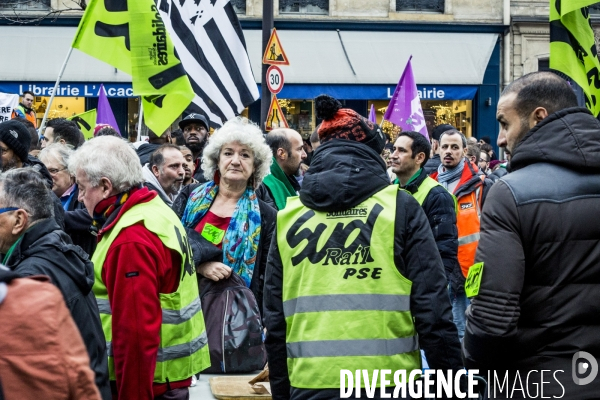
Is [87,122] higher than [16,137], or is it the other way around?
[87,122]

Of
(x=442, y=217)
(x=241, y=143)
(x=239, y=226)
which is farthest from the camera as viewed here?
(x=442, y=217)

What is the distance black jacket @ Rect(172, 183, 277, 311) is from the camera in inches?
185

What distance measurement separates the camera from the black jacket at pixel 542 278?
2932 millimetres

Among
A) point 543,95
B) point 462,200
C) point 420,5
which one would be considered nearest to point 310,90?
point 420,5

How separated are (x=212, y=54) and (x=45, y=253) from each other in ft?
21.6

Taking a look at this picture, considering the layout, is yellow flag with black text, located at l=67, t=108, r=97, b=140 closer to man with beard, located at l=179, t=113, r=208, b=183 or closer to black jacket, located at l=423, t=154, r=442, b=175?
man with beard, located at l=179, t=113, r=208, b=183

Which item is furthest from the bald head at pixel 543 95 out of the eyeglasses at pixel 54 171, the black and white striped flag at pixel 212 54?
the black and white striped flag at pixel 212 54

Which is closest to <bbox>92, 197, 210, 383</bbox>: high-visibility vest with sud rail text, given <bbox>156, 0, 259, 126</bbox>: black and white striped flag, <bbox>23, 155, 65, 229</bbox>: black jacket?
<bbox>23, 155, 65, 229</bbox>: black jacket

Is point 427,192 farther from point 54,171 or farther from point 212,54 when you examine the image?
point 212,54

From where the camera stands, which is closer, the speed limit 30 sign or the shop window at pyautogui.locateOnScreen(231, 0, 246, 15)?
the speed limit 30 sign

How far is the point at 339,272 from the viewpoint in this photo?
3.42 meters

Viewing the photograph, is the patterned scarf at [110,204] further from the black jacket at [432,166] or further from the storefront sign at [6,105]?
the storefront sign at [6,105]

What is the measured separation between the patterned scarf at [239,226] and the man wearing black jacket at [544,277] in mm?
2023

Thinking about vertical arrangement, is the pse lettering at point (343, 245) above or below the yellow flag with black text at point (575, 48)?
below
